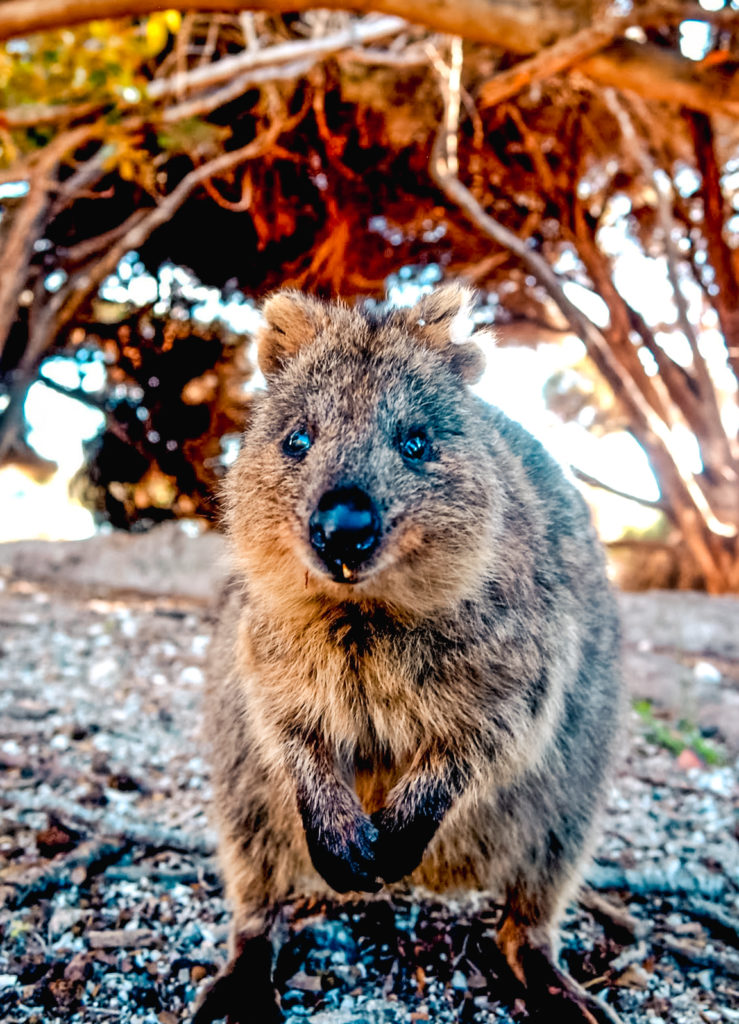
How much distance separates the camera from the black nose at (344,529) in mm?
1590

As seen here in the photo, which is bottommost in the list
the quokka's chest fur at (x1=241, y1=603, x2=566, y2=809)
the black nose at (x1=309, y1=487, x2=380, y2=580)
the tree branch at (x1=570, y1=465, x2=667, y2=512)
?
the quokka's chest fur at (x1=241, y1=603, x2=566, y2=809)

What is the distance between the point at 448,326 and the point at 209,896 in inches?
72.5

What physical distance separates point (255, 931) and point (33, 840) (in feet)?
2.84

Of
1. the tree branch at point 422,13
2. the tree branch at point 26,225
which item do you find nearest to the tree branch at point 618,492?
the tree branch at point 422,13

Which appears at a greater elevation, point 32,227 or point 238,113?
point 238,113

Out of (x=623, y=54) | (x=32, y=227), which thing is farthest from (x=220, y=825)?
(x=623, y=54)

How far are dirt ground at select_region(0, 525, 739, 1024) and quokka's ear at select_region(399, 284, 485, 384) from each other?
3.17ft

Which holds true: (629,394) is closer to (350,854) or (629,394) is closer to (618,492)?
(618,492)

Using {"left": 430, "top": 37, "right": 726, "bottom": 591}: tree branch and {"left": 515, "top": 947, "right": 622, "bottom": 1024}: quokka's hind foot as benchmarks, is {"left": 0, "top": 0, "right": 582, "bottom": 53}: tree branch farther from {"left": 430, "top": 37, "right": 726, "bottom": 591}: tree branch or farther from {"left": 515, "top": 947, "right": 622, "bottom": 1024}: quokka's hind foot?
{"left": 515, "top": 947, "right": 622, "bottom": 1024}: quokka's hind foot

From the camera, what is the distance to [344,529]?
5.20 ft

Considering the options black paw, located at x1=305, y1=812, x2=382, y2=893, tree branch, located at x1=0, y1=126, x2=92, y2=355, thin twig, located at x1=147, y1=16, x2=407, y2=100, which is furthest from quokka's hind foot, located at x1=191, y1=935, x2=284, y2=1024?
thin twig, located at x1=147, y1=16, x2=407, y2=100

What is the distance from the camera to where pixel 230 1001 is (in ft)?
6.39

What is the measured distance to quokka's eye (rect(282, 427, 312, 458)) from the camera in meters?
1.90

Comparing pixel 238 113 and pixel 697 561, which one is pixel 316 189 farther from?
pixel 697 561
